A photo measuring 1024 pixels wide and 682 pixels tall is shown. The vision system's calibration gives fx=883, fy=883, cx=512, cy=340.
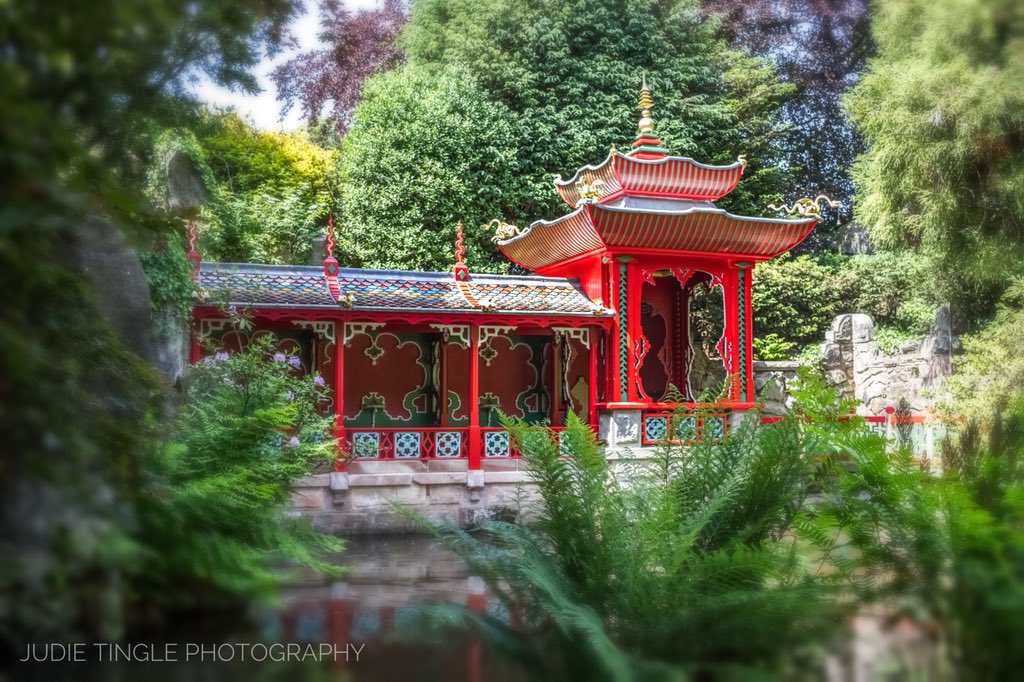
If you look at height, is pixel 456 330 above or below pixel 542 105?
below

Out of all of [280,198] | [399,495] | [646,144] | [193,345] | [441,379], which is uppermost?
[280,198]

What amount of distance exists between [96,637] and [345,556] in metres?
6.15

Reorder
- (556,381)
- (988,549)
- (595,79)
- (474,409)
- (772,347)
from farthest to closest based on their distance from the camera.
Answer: (595,79)
(772,347)
(556,381)
(474,409)
(988,549)

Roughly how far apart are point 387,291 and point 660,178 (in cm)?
378

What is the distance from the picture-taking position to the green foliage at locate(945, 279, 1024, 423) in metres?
2.62

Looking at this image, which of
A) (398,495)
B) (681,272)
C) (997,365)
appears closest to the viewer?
(997,365)

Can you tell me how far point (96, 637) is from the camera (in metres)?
1.16

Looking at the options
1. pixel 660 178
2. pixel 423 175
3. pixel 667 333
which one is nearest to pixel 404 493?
pixel 667 333

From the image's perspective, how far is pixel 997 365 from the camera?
142 inches

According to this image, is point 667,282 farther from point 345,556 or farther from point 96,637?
point 96,637

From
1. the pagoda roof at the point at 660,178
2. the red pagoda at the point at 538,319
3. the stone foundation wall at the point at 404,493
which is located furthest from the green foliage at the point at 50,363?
the pagoda roof at the point at 660,178

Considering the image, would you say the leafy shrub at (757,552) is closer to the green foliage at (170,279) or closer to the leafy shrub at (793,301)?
the green foliage at (170,279)

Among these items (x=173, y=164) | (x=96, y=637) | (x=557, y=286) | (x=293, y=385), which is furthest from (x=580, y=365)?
(x=96, y=637)

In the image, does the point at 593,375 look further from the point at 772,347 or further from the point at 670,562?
the point at 670,562
